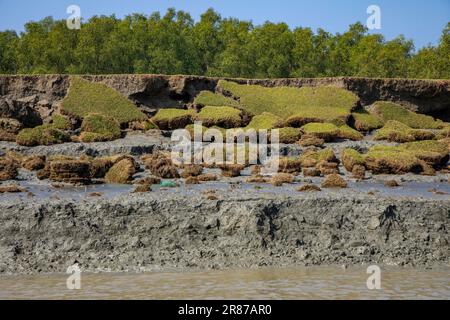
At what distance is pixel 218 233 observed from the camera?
58.7ft

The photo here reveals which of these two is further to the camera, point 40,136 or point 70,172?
point 40,136

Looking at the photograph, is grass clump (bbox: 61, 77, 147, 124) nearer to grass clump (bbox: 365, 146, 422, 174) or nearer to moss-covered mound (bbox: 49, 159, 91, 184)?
A: moss-covered mound (bbox: 49, 159, 91, 184)

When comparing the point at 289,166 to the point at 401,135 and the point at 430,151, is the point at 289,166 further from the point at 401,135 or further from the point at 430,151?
the point at 401,135

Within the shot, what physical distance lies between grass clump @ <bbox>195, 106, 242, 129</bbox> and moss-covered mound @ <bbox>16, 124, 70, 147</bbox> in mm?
7981

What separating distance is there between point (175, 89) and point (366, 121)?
38.0ft

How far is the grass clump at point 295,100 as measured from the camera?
40.5 m

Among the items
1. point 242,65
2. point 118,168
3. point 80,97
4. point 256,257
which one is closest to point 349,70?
point 242,65

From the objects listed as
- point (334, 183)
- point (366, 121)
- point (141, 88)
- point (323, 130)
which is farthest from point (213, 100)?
point (334, 183)

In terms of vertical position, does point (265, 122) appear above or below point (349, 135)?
above

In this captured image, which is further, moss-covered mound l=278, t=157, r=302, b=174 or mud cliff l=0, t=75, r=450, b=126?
mud cliff l=0, t=75, r=450, b=126

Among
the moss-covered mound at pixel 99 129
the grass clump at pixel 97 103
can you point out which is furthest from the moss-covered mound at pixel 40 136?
the grass clump at pixel 97 103

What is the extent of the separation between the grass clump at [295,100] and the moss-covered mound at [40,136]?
12065mm

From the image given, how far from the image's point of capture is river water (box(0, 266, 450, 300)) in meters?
14.1

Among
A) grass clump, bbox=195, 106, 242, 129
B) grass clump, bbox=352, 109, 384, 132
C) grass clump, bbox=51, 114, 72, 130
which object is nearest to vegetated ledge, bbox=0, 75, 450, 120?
grass clump, bbox=51, 114, 72, 130
